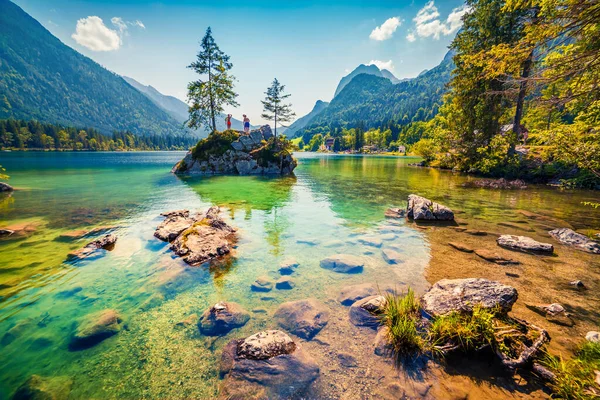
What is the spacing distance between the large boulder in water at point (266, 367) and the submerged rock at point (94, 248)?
8.85 m

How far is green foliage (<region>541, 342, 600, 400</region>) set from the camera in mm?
3604

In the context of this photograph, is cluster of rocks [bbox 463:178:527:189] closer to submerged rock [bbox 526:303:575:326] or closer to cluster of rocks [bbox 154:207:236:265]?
submerged rock [bbox 526:303:575:326]

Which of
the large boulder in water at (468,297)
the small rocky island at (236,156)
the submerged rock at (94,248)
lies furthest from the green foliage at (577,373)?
the small rocky island at (236,156)

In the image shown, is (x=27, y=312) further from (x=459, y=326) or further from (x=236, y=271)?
(x=459, y=326)

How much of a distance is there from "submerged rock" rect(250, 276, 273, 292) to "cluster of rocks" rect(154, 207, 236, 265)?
2910 millimetres

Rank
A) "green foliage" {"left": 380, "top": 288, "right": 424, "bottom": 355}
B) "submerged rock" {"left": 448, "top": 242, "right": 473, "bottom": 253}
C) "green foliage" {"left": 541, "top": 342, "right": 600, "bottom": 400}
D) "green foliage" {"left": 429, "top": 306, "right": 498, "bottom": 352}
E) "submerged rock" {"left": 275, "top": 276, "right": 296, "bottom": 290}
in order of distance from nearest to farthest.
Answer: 1. "green foliage" {"left": 541, "top": 342, "right": 600, "bottom": 400}
2. "green foliage" {"left": 429, "top": 306, "right": 498, "bottom": 352}
3. "green foliage" {"left": 380, "top": 288, "right": 424, "bottom": 355}
4. "submerged rock" {"left": 275, "top": 276, "right": 296, "bottom": 290}
5. "submerged rock" {"left": 448, "top": 242, "right": 473, "bottom": 253}

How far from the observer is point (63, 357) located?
512 cm

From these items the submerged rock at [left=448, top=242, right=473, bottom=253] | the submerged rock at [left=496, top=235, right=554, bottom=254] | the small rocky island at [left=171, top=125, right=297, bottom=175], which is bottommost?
the submerged rock at [left=448, top=242, right=473, bottom=253]

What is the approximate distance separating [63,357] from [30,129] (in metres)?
216

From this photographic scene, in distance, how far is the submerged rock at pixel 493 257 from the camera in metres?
9.06

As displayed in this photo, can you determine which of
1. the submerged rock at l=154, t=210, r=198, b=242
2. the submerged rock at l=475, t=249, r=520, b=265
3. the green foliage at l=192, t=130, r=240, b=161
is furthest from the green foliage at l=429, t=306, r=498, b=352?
the green foliage at l=192, t=130, r=240, b=161

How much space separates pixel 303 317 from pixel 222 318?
82.6 inches

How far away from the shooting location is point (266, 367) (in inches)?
189

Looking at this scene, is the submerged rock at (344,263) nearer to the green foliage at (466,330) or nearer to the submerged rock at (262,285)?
the submerged rock at (262,285)
